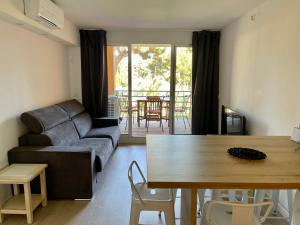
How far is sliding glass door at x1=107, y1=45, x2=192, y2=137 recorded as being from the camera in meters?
5.24

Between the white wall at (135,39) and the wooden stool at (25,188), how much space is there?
2664 millimetres

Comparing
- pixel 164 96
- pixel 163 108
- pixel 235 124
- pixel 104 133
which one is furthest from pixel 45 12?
pixel 163 108

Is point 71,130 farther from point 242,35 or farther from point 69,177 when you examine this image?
point 242,35

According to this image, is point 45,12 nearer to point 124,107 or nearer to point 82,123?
point 82,123

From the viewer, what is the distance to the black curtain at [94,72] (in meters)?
4.87

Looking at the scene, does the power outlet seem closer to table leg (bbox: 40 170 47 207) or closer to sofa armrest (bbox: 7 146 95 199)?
sofa armrest (bbox: 7 146 95 199)

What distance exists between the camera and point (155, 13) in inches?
147

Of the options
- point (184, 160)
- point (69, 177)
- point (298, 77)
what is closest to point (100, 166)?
point (69, 177)

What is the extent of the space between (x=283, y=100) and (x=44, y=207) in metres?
2.86

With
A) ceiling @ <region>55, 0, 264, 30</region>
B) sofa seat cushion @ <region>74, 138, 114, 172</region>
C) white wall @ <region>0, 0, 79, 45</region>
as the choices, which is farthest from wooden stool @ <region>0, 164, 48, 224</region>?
ceiling @ <region>55, 0, 264, 30</region>

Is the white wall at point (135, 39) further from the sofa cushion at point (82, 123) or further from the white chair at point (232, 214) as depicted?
the white chair at point (232, 214)

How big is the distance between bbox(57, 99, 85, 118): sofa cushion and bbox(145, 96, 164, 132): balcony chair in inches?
64.1

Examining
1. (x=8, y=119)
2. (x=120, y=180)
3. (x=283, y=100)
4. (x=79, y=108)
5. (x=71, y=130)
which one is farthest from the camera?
(x=79, y=108)

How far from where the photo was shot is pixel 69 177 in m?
2.87
